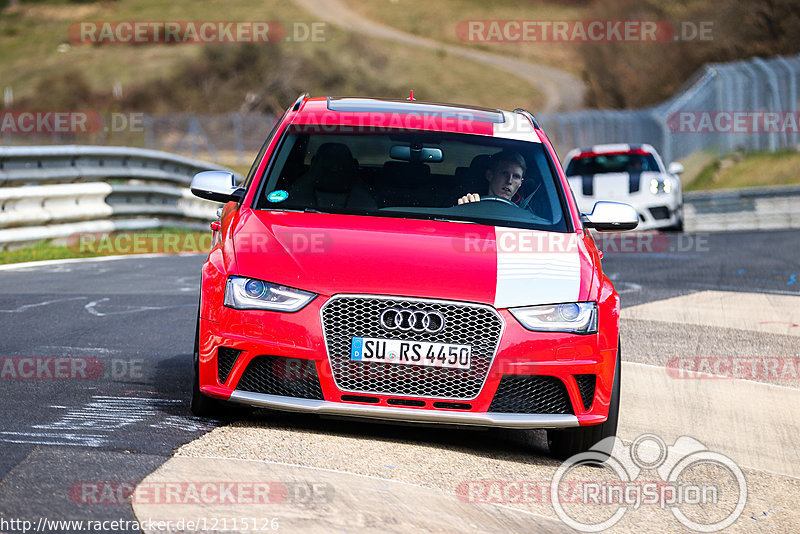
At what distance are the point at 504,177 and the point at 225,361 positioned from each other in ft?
6.59

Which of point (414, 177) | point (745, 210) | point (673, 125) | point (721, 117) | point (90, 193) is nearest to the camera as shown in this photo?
point (414, 177)

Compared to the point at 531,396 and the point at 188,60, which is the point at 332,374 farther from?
the point at 188,60

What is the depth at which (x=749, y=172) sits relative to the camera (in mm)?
33219

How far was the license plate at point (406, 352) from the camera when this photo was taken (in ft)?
18.1

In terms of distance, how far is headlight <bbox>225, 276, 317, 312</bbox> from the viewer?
5547 millimetres

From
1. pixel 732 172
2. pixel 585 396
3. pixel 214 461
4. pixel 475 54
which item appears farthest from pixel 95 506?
pixel 475 54

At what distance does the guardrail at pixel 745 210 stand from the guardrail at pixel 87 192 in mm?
9981

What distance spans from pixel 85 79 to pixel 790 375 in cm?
6300

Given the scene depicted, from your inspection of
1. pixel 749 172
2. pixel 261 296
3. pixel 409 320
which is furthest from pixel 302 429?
pixel 749 172

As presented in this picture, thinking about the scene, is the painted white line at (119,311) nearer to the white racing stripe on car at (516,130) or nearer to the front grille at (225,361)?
the white racing stripe on car at (516,130)

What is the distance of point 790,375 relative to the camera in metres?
8.16

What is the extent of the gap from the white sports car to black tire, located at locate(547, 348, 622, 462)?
14252 mm

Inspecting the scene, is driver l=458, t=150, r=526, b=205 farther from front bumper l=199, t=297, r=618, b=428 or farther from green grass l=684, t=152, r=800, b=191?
green grass l=684, t=152, r=800, b=191

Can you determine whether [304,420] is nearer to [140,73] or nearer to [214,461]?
[214,461]
